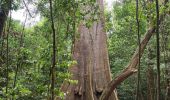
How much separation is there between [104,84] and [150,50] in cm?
364

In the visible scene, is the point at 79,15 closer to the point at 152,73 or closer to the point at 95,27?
the point at 95,27

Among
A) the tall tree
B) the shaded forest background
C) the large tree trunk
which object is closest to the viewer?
the shaded forest background

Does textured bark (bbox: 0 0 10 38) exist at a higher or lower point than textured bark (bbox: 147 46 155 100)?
higher


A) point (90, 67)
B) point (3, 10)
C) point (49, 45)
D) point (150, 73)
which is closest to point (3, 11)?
point (3, 10)

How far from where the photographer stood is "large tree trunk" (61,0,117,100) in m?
7.57

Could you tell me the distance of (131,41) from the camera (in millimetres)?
11578

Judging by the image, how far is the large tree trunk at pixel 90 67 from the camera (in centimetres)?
757

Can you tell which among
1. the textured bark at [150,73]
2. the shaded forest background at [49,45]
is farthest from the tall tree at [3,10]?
the textured bark at [150,73]

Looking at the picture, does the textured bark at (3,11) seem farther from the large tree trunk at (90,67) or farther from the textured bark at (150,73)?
the textured bark at (150,73)

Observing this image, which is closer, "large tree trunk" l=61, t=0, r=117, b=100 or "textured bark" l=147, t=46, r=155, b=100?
"large tree trunk" l=61, t=0, r=117, b=100

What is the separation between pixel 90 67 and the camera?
806 centimetres

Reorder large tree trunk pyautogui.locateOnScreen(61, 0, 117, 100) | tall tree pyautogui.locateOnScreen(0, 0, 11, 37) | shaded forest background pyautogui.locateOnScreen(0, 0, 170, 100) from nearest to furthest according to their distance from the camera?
shaded forest background pyautogui.locateOnScreen(0, 0, 170, 100)
tall tree pyautogui.locateOnScreen(0, 0, 11, 37)
large tree trunk pyautogui.locateOnScreen(61, 0, 117, 100)

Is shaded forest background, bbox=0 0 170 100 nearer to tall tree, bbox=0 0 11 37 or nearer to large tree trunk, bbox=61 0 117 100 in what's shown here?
tall tree, bbox=0 0 11 37

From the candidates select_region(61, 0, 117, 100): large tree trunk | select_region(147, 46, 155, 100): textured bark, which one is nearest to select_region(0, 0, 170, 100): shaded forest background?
select_region(147, 46, 155, 100): textured bark
